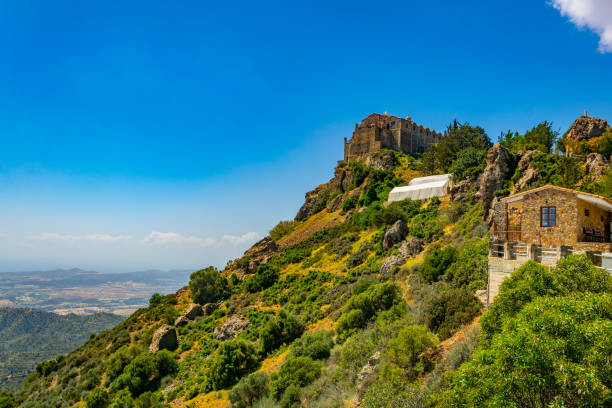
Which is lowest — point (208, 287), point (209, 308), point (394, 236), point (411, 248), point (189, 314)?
point (189, 314)

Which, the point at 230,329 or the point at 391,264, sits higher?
the point at 391,264

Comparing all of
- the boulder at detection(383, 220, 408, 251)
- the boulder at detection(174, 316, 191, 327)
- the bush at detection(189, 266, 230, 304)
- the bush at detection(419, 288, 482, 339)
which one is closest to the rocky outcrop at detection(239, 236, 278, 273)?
the bush at detection(189, 266, 230, 304)

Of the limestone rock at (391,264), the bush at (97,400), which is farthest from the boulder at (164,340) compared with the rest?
the limestone rock at (391,264)

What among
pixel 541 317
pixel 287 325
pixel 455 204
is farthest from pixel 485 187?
pixel 541 317

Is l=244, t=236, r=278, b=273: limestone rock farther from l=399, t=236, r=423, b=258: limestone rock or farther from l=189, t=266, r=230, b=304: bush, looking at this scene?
l=399, t=236, r=423, b=258: limestone rock

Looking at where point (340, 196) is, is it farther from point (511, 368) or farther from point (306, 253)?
point (511, 368)

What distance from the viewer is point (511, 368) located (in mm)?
5668

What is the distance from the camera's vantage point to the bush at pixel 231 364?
2036 cm

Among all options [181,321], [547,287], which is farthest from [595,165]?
[181,321]

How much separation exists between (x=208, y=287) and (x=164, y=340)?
939cm

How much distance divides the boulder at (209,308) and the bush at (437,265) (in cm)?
2249

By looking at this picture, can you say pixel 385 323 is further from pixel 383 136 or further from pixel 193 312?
pixel 383 136

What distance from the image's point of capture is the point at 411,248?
2705cm

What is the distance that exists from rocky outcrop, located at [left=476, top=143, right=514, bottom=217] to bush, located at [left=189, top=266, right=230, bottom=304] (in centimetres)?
2700
